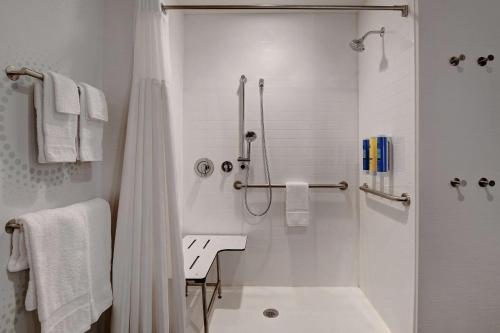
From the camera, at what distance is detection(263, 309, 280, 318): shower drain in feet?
6.70

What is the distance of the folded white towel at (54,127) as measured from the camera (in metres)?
0.98

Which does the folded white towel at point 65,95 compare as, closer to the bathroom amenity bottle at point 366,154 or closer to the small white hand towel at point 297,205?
the small white hand towel at point 297,205

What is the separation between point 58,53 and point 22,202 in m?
0.64

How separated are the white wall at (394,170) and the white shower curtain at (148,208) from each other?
1336mm

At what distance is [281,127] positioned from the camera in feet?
8.02

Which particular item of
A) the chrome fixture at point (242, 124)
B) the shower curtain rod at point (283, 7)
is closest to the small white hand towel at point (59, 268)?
the shower curtain rod at point (283, 7)

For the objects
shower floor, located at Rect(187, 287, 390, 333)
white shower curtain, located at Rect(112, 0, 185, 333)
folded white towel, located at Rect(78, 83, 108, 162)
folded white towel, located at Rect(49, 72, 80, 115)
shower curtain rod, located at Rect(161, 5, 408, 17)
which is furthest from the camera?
shower floor, located at Rect(187, 287, 390, 333)

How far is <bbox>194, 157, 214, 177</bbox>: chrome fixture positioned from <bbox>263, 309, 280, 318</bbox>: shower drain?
1244mm

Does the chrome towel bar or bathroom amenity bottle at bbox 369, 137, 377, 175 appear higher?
bathroom amenity bottle at bbox 369, 137, 377, 175

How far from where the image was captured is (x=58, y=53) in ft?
3.76
